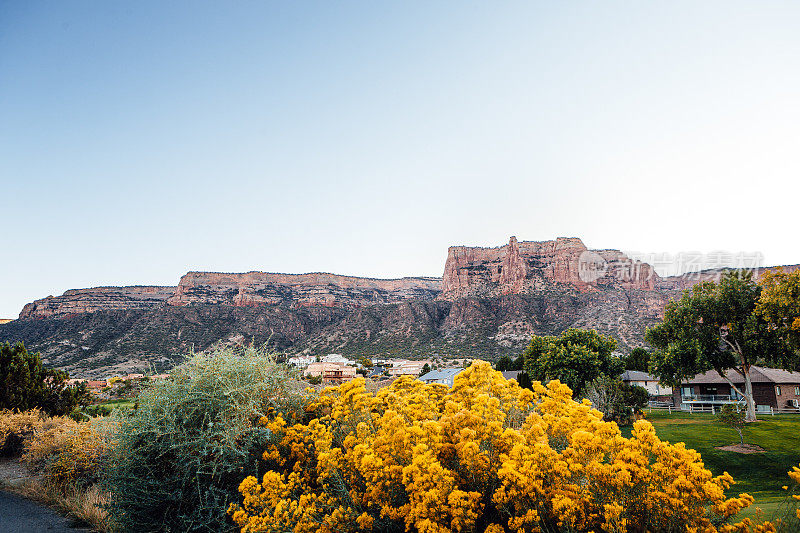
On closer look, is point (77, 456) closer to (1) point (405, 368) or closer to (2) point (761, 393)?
(2) point (761, 393)

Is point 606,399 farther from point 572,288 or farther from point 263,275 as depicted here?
point 263,275

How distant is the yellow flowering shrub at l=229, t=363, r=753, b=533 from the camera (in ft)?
11.7

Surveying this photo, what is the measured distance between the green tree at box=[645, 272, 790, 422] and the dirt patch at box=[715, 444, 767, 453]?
6405mm

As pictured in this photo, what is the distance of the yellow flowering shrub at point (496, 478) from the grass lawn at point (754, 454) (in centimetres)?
707

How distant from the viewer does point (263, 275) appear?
131 meters

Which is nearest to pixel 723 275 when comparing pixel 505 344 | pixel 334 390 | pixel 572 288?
pixel 334 390

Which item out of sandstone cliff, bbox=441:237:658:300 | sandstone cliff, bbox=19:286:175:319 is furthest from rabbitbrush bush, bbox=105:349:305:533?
sandstone cliff, bbox=19:286:175:319

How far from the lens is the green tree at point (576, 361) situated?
1129 inches

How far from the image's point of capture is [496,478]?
13.9ft

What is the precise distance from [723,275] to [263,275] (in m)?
124

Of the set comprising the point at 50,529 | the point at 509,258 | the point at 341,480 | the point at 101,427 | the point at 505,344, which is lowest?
the point at 505,344

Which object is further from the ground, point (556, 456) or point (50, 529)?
point (556, 456)

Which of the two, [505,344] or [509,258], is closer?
[505,344]

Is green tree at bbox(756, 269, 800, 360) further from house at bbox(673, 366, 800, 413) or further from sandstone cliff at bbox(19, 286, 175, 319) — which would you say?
sandstone cliff at bbox(19, 286, 175, 319)
